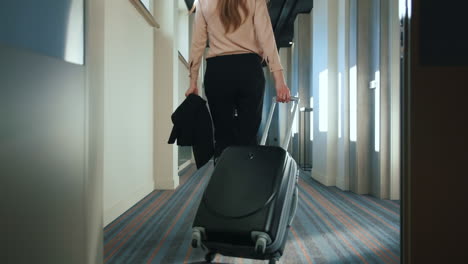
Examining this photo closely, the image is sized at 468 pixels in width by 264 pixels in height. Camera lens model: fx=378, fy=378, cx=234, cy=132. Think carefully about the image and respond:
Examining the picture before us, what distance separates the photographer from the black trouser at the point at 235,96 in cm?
171

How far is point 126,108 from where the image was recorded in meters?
2.95

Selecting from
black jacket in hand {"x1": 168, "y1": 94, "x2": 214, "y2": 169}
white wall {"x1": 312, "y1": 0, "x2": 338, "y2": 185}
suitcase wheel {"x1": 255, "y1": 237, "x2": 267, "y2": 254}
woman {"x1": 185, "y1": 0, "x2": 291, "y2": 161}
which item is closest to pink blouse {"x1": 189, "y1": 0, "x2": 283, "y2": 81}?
woman {"x1": 185, "y1": 0, "x2": 291, "y2": 161}

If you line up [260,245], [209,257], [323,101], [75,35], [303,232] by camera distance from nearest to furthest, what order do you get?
[75,35]
[260,245]
[209,257]
[303,232]
[323,101]

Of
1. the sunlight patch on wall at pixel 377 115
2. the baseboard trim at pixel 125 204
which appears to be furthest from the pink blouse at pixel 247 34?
the sunlight patch on wall at pixel 377 115

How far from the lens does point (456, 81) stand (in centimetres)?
98

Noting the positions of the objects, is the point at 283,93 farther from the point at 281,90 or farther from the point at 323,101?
the point at 323,101

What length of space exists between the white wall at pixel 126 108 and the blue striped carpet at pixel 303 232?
18cm

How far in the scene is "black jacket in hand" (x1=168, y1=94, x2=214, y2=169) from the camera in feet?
5.68

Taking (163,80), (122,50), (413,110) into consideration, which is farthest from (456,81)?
(163,80)

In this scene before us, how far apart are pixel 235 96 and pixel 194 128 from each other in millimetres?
241

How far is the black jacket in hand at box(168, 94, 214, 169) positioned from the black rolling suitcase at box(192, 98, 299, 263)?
0.64ft

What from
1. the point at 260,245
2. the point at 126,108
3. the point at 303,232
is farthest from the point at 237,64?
the point at 126,108

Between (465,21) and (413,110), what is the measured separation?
0.27 meters

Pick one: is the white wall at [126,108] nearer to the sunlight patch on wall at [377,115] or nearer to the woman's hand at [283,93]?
the woman's hand at [283,93]
